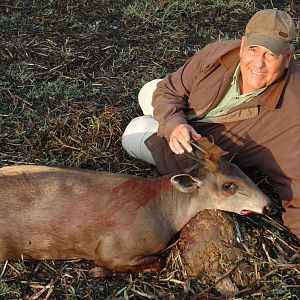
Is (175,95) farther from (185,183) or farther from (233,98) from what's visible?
(185,183)

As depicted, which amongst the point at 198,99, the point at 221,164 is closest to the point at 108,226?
the point at 221,164

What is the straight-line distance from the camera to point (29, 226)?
4.32 meters

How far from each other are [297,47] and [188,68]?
9.61ft

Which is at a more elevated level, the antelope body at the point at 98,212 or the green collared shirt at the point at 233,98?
the green collared shirt at the point at 233,98

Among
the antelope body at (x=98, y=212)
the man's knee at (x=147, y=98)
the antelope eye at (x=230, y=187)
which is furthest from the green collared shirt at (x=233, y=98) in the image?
the man's knee at (x=147, y=98)

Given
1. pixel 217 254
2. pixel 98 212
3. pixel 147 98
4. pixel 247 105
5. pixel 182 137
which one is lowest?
pixel 217 254

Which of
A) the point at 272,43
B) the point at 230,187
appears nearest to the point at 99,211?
the point at 230,187

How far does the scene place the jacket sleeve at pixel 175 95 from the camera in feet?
15.9

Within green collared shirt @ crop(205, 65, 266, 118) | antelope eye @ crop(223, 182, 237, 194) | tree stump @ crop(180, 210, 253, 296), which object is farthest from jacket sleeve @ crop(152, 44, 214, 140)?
tree stump @ crop(180, 210, 253, 296)

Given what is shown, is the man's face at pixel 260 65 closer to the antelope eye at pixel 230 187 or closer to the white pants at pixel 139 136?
the antelope eye at pixel 230 187

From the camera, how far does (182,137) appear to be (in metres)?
4.50

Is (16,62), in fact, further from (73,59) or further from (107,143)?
(107,143)

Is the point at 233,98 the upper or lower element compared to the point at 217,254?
upper

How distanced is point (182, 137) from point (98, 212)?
2.77 feet
